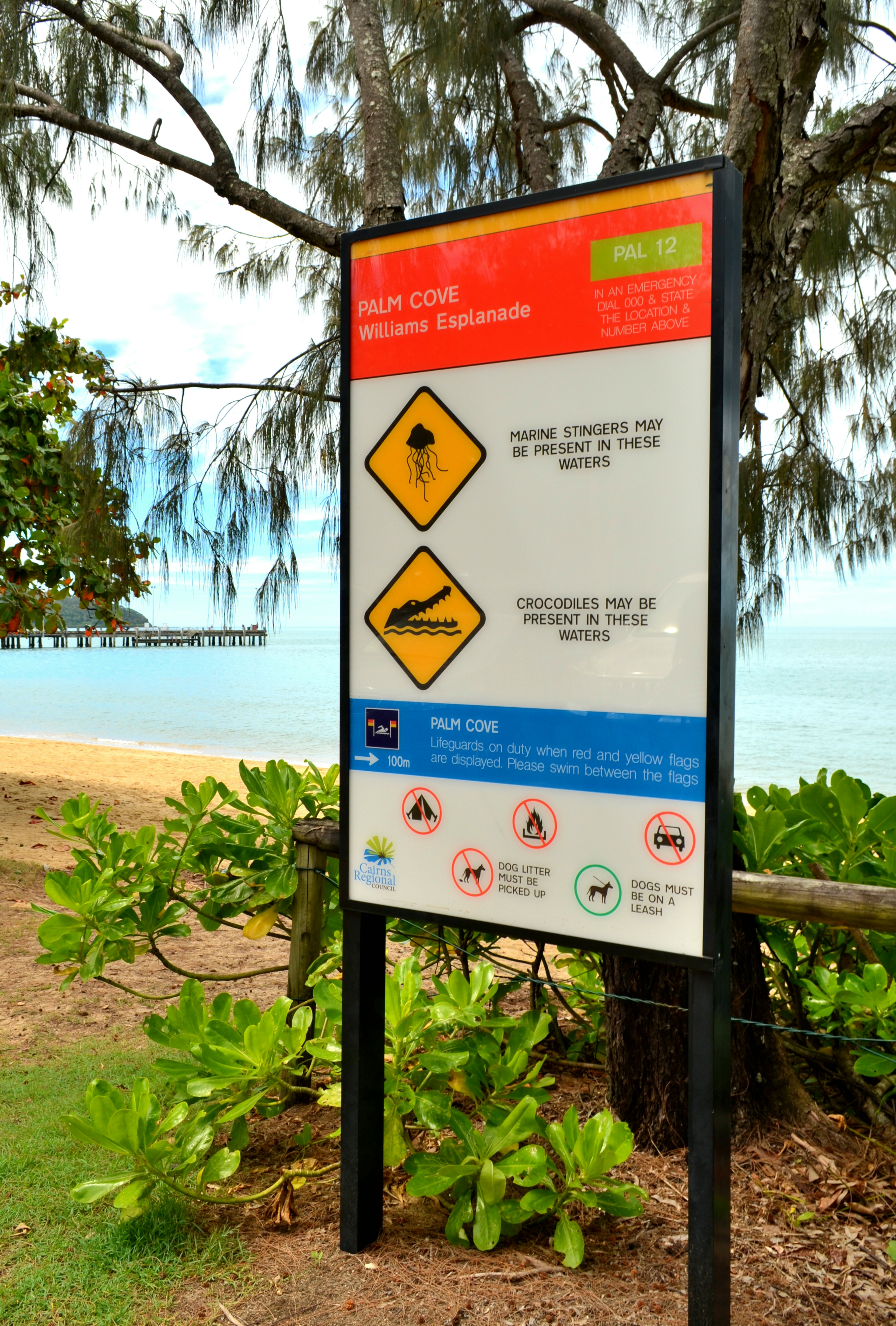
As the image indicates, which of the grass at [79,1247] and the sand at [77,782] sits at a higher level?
the grass at [79,1247]

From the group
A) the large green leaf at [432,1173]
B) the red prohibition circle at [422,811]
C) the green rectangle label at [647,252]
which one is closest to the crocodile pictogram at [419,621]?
the red prohibition circle at [422,811]

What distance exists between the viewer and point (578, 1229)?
1671 millimetres

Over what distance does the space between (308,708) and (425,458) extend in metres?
30.1

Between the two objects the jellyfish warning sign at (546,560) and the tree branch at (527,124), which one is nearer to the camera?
the jellyfish warning sign at (546,560)

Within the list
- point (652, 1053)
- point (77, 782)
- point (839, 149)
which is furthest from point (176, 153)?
point (77, 782)

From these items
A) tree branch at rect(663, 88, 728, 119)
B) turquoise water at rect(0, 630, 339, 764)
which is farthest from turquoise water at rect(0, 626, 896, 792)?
tree branch at rect(663, 88, 728, 119)

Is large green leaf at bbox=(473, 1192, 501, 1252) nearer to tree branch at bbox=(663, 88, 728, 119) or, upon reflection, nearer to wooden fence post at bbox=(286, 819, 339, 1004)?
wooden fence post at bbox=(286, 819, 339, 1004)

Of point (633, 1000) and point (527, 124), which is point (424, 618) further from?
point (527, 124)

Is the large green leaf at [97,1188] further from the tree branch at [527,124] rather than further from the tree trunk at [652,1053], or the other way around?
the tree branch at [527,124]

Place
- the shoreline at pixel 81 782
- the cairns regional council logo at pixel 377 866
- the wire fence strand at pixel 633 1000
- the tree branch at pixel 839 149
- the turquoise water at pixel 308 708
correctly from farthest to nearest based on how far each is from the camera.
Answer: the turquoise water at pixel 308 708, the shoreline at pixel 81 782, the tree branch at pixel 839 149, the wire fence strand at pixel 633 1000, the cairns regional council logo at pixel 377 866

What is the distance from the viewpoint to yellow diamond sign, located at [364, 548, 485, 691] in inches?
67.2

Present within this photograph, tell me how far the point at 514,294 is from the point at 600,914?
1.04 metres

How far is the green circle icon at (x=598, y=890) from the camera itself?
1533 millimetres

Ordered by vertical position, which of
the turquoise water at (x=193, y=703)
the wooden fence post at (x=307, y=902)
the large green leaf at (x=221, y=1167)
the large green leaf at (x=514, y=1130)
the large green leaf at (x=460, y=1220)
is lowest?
the turquoise water at (x=193, y=703)
